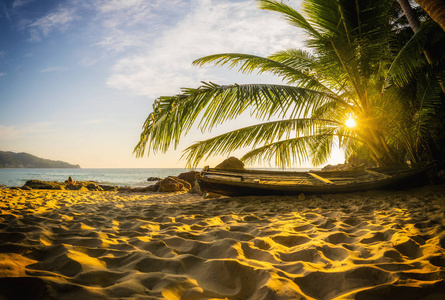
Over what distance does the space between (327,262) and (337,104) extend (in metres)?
4.70

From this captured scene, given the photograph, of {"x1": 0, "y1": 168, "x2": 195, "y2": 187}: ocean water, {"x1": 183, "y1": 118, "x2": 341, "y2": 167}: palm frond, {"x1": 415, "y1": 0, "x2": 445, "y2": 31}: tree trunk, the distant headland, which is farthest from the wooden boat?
the distant headland

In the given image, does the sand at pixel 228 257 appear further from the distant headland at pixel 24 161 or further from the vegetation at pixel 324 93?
the distant headland at pixel 24 161

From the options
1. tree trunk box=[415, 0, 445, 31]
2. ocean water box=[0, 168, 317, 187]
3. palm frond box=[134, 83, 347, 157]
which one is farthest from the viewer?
ocean water box=[0, 168, 317, 187]

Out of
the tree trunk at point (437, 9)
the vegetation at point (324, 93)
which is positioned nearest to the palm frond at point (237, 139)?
the vegetation at point (324, 93)

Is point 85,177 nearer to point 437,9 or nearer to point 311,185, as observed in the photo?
point 311,185

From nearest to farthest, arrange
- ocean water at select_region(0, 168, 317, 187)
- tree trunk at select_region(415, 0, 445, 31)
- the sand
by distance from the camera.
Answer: the sand → tree trunk at select_region(415, 0, 445, 31) → ocean water at select_region(0, 168, 317, 187)

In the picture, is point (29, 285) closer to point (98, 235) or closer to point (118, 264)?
point (118, 264)

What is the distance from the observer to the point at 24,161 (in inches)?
3620

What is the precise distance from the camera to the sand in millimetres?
1034

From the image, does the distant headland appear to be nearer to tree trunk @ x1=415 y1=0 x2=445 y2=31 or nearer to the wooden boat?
the wooden boat

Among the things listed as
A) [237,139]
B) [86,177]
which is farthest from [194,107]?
[86,177]

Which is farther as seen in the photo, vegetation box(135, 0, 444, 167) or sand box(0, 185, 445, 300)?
vegetation box(135, 0, 444, 167)

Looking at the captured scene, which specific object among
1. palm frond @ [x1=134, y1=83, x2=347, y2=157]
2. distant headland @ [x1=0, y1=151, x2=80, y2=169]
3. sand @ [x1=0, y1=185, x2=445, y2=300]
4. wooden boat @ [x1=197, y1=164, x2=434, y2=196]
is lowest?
distant headland @ [x1=0, y1=151, x2=80, y2=169]

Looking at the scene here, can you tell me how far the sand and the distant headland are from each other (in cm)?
11169
